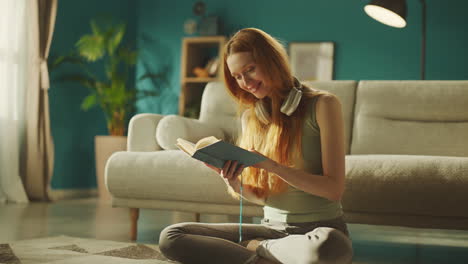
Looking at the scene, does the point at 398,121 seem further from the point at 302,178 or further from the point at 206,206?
the point at 302,178

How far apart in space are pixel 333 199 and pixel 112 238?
1.45 metres

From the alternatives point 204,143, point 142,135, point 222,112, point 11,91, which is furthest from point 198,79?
point 204,143

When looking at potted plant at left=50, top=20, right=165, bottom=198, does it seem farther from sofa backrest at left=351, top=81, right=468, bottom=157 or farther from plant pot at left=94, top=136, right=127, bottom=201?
sofa backrest at left=351, top=81, right=468, bottom=157

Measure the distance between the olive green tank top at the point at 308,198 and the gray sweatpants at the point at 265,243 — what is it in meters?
0.02

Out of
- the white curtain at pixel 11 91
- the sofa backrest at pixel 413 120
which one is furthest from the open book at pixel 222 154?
the white curtain at pixel 11 91

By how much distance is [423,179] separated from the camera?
213 cm

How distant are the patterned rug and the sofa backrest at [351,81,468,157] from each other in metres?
1.29

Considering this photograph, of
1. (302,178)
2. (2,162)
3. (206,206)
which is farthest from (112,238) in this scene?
(2,162)

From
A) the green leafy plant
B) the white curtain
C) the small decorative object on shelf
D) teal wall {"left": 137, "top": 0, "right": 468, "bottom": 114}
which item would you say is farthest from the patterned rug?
teal wall {"left": 137, "top": 0, "right": 468, "bottom": 114}

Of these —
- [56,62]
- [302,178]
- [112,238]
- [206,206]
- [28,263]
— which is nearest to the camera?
[302,178]

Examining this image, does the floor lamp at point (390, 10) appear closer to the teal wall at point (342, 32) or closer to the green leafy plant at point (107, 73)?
the teal wall at point (342, 32)

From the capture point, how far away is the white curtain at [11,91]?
4484mm

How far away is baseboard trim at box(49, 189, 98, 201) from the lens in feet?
16.5

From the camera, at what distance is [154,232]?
9.65 feet
